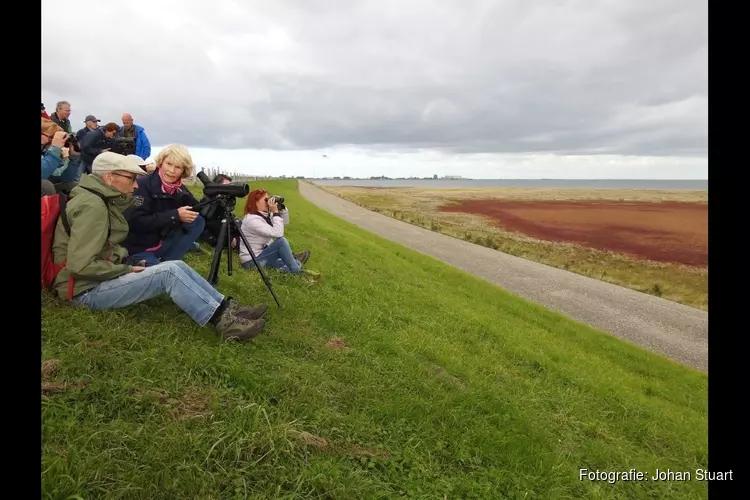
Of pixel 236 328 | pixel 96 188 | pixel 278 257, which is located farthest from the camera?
pixel 278 257

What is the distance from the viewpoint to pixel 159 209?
17.6 feet

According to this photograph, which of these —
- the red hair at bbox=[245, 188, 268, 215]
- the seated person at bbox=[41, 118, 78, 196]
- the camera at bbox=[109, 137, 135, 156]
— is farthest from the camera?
the camera at bbox=[109, 137, 135, 156]

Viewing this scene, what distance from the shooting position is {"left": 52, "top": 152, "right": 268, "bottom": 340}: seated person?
371 centimetres

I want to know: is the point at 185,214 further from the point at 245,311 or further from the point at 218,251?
the point at 245,311

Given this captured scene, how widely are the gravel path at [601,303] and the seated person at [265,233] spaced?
1046 cm

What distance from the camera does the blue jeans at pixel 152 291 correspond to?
402 centimetres

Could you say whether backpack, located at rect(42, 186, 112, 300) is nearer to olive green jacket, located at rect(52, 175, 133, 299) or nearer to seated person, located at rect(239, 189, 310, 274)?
olive green jacket, located at rect(52, 175, 133, 299)

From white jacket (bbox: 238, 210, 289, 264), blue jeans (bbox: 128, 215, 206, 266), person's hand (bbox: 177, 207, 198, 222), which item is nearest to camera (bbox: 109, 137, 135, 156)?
white jacket (bbox: 238, 210, 289, 264)

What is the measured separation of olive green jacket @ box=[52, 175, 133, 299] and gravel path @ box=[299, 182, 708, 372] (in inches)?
513

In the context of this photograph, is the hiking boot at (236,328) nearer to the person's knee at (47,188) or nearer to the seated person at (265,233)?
the seated person at (265,233)

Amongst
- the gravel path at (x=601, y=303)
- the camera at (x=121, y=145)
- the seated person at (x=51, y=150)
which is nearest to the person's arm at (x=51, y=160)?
the seated person at (x=51, y=150)

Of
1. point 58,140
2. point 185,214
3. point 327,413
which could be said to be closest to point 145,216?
point 185,214

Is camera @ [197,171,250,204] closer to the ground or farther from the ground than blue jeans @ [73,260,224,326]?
farther from the ground

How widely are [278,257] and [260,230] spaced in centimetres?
68
